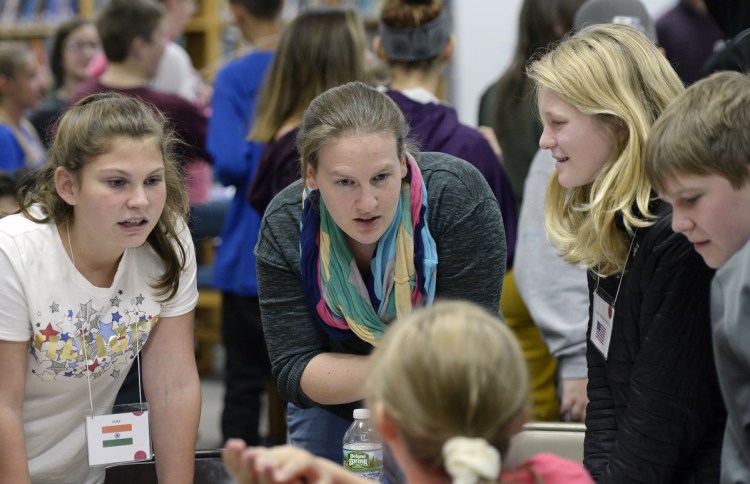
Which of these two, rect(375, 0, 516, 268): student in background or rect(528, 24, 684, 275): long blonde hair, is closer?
rect(528, 24, 684, 275): long blonde hair

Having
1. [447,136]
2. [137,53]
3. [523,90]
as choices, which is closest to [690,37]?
[523,90]

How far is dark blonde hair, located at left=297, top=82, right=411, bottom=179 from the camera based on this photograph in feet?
6.39

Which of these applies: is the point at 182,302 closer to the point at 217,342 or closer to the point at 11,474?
the point at 11,474

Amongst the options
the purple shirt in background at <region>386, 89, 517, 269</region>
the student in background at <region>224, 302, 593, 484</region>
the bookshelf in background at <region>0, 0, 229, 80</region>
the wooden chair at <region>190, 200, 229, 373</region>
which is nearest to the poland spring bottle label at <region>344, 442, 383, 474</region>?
the student in background at <region>224, 302, 593, 484</region>

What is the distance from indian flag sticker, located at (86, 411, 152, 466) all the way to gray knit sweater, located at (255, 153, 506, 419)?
30 cm

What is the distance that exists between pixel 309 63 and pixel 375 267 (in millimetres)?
1171

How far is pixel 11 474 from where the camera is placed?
194 centimetres

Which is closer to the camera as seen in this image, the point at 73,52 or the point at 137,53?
the point at 137,53

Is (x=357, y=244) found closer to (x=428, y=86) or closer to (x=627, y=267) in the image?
(x=627, y=267)

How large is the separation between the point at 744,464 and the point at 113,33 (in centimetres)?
299

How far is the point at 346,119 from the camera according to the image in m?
1.95

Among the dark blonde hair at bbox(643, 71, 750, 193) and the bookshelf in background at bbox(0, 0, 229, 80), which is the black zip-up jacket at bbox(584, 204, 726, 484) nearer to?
the dark blonde hair at bbox(643, 71, 750, 193)

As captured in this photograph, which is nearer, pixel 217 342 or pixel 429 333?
pixel 429 333

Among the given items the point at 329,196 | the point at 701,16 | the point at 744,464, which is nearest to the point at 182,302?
the point at 329,196
